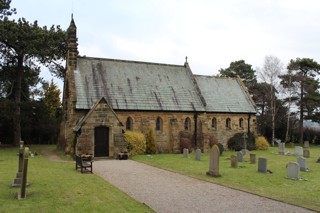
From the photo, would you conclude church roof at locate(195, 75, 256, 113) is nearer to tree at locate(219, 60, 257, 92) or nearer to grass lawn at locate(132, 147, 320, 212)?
grass lawn at locate(132, 147, 320, 212)

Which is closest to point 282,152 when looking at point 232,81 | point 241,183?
point 232,81

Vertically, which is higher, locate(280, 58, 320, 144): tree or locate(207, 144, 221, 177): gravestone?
locate(280, 58, 320, 144): tree

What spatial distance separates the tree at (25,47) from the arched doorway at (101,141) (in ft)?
40.1

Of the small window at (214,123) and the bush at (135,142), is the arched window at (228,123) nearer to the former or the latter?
the small window at (214,123)

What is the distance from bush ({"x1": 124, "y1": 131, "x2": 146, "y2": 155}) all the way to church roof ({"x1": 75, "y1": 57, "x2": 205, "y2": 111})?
2.80m

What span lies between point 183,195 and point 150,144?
1627 cm

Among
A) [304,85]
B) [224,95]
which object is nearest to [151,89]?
[224,95]

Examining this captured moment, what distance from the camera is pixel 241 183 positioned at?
15180 mm

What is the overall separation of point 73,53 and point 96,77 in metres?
3.12

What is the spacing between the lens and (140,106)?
95.9 feet

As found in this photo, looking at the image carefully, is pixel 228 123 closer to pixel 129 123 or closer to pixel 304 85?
pixel 129 123

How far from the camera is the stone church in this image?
83.8ft

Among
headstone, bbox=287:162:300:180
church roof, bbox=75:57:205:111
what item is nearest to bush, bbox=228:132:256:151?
church roof, bbox=75:57:205:111

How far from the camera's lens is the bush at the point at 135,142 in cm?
A: 2670
